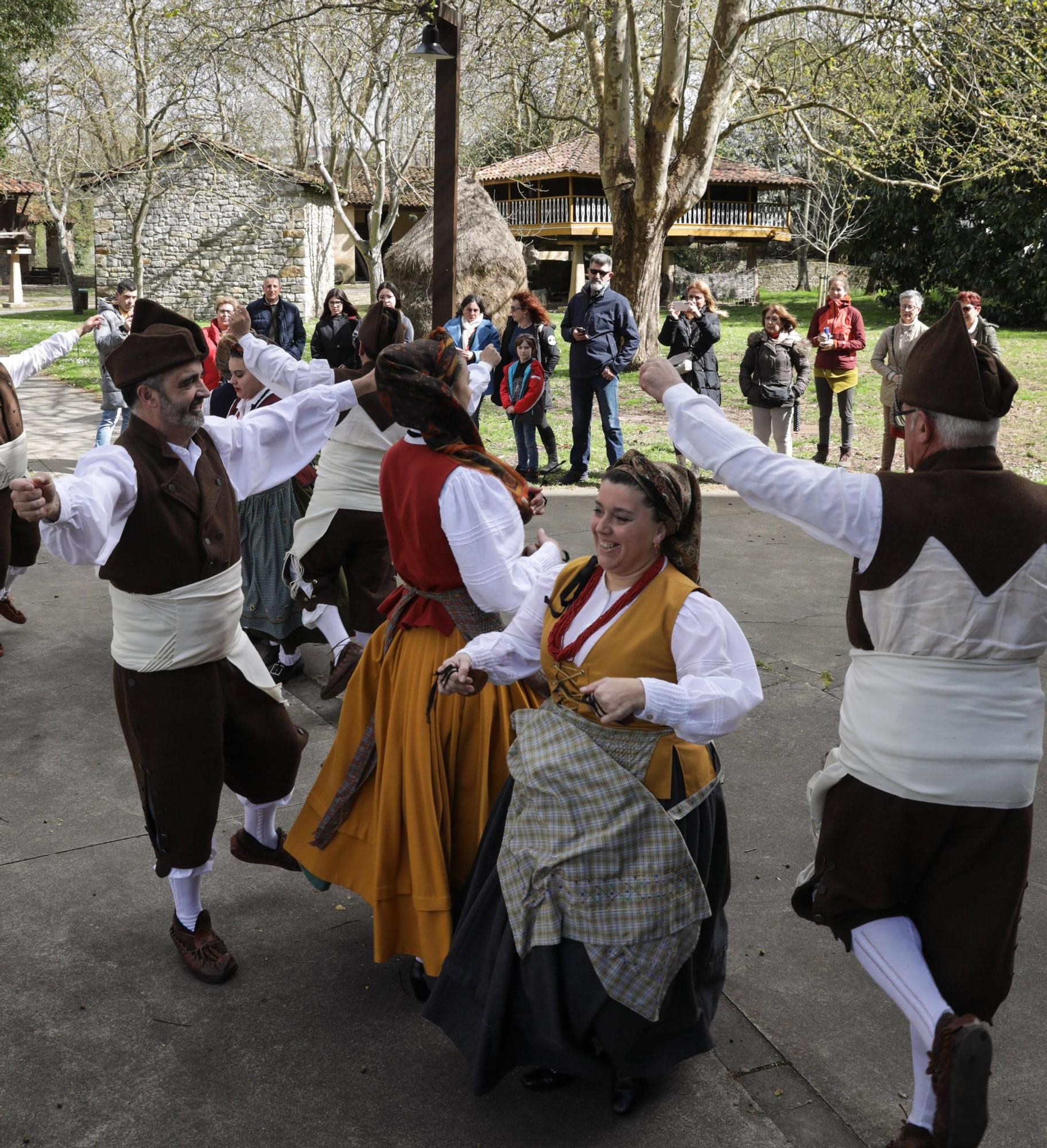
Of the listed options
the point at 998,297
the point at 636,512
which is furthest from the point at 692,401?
the point at 998,297

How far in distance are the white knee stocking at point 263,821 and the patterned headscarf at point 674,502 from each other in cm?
168

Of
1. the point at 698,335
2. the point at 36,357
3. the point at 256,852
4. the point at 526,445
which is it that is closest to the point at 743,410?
the point at 698,335

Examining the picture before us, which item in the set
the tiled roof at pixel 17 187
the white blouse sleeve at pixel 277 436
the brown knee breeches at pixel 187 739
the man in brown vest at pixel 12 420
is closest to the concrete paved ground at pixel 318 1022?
the brown knee breeches at pixel 187 739

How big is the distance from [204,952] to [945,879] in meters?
2.16

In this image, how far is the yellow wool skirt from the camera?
315cm

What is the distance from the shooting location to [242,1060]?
10.2 feet

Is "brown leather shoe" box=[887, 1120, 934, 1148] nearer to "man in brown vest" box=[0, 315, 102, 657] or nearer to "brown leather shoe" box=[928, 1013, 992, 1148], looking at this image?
"brown leather shoe" box=[928, 1013, 992, 1148]

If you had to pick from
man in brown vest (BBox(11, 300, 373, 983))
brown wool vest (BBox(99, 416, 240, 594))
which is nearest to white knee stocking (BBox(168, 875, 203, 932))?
man in brown vest (BBox(11, 300, 373, 983))

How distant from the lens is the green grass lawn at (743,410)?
12.4 metres

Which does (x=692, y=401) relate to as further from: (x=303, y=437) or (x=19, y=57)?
(x=19, y=57)

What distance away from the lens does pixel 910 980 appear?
2553 millimetres

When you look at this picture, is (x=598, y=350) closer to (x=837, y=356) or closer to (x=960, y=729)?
(x=837, y=356)

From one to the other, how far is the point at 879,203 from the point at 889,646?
97.1 ft

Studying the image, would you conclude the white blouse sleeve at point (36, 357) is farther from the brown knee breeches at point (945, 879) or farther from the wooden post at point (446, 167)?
the brown knee breeches at point (945, 879)
